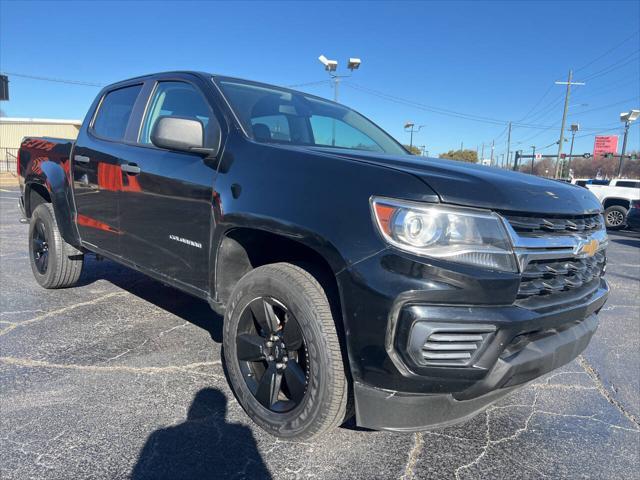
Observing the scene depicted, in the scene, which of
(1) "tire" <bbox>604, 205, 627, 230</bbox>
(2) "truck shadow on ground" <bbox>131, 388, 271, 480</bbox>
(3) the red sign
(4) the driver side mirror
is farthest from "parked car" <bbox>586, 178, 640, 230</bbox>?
(3) the red sign

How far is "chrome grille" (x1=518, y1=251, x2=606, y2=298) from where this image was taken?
1.87m

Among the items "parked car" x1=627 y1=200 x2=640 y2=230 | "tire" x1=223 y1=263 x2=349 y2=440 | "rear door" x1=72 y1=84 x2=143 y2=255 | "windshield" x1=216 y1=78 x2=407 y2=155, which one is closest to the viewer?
"tire" x1=223 y1=263 x2=349 y2=440

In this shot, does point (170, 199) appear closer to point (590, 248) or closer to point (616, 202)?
point (590, 248)

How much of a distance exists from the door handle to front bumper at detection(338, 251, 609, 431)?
75.7 inches

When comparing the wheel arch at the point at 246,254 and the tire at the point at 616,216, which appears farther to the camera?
the tire at the point at 616,216

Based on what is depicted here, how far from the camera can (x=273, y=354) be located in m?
2.31

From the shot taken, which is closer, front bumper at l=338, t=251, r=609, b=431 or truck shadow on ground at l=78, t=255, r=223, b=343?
front bumper at l=338, t=251, r=609, b=431

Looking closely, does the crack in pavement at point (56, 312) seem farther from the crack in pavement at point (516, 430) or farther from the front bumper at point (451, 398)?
the crack in pavement at point (516, 430)

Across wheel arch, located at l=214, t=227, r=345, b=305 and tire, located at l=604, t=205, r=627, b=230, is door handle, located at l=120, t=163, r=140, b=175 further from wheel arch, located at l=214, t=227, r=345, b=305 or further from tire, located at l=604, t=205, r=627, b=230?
tire, located at l=604, t=205, r=627, b=230

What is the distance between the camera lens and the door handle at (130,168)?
123 inches

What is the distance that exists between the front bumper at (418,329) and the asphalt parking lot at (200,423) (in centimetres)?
48

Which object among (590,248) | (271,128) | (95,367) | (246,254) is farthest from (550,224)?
(95,367)

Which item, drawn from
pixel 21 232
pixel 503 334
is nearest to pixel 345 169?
pixel 503 334

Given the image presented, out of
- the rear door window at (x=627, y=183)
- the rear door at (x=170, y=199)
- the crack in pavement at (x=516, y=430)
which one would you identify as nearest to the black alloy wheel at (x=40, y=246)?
the rear door at (x=170, y=199)
